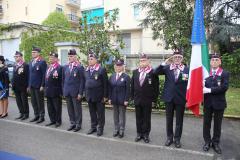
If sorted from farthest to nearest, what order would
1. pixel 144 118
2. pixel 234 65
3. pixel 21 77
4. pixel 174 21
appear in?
pixel 234 65 → pixel 174 21 → pixel 21 77 → pixel 144 118

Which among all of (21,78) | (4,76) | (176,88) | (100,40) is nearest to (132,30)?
(100,40)

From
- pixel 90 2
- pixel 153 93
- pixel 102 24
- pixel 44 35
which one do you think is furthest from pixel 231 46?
pixel 90 2

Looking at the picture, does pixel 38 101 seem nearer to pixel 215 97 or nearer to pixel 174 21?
pixel 215 97

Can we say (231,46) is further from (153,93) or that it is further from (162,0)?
(153,93)

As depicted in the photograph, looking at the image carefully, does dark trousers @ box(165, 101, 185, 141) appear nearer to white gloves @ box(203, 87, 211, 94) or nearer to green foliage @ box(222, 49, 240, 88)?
white gloves @ box(203, 87, 211, 94)

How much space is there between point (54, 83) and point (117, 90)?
1860 mm

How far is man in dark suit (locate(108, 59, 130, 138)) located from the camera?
7359 mm

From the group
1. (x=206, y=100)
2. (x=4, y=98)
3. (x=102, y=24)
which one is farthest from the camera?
(x=102, y=24)

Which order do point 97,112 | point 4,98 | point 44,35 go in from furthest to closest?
1. point 44,35
2. point 4,98
3. point 97,112

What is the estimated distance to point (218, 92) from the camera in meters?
6.32

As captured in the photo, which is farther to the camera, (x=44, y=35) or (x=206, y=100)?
(x=44, y=35)

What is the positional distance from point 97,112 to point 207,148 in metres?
2.64

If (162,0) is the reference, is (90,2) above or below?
above

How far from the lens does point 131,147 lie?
6738mm
